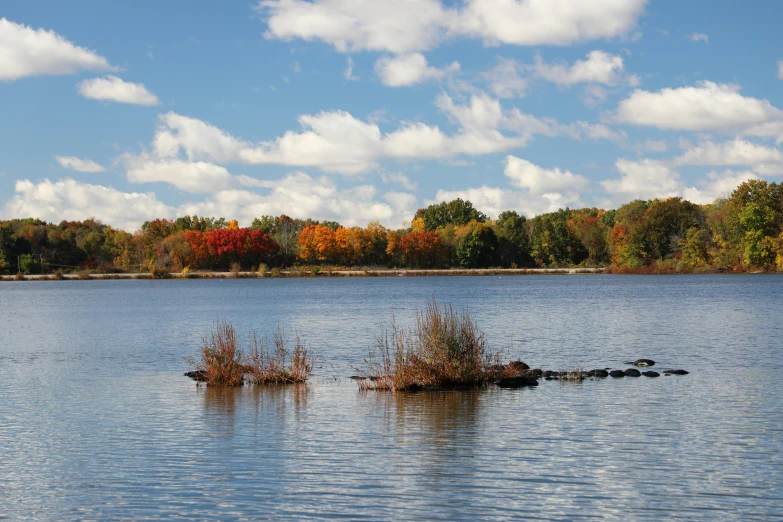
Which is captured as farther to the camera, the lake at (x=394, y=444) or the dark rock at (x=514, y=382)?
the dark rock at (x=514, y=382)

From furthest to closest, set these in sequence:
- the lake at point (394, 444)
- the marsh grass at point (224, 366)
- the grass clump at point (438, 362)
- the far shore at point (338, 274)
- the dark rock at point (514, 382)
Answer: the far shore at point (338, 274), the marsh grass at point (224, 366), the dark rock at point (514, 382), the grass clump at point (438, 362), the lake at point (394, 444)

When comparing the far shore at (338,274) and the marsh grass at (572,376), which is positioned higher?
the far shore at (338,274)

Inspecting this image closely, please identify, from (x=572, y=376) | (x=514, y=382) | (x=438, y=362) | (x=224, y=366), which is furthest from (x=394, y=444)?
(x=572, y=376)

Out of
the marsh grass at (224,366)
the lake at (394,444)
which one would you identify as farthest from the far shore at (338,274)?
the marsh grass at (224,366)

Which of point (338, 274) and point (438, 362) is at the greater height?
point (338, 274)

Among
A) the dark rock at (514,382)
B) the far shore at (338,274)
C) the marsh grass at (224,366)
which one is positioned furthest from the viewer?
the far shore at (338,274)

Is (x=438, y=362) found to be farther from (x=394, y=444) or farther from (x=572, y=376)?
(x=394, y=444)

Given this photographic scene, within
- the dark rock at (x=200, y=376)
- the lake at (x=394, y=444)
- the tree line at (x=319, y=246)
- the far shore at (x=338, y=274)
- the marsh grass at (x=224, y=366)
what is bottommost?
the lake at (x=394, y=444)

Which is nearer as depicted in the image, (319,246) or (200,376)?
(200,376)

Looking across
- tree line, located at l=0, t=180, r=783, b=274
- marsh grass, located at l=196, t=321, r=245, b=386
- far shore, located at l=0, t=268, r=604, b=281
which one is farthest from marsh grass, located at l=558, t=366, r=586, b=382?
far shore, located at l=0, t=268, r=604, b=281

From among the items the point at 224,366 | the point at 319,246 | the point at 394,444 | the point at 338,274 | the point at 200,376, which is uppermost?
the point at 319,246

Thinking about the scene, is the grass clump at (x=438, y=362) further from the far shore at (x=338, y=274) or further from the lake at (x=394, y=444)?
the far shore at (x=338, y=274)

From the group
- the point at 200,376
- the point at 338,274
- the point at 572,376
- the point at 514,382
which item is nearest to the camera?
the point at 514,382

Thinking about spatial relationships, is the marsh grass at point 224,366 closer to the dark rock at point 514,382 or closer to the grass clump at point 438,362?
the grass clump at point 438,362
